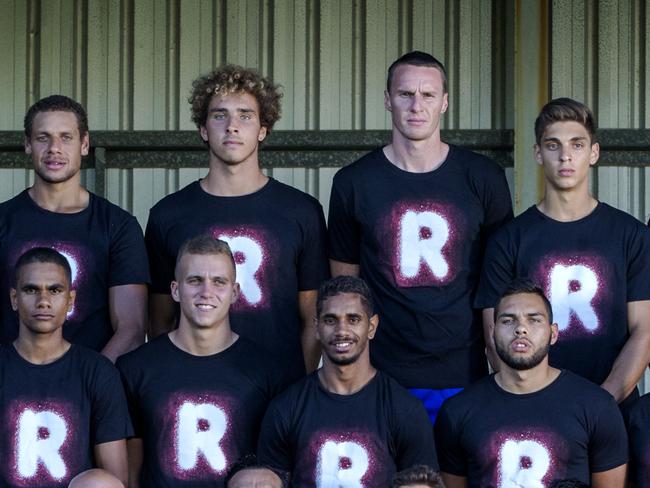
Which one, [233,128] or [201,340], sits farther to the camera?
[233,128]

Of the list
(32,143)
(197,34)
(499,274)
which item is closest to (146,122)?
(197,34)

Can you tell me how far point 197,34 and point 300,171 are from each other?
→ 3.49ft

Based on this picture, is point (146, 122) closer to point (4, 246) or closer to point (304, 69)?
point (304, 69)

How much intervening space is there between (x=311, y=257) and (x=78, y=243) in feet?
3.28

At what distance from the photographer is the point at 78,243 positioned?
20.0 feet

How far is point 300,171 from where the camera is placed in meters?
9.01

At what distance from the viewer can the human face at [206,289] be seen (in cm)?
582

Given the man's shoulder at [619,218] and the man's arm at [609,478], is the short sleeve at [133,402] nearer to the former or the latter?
the man's arm at [609,478]

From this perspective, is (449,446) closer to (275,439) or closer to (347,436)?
(347,436)

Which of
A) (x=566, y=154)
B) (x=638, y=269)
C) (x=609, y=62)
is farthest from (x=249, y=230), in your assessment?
(x=609, y=62)

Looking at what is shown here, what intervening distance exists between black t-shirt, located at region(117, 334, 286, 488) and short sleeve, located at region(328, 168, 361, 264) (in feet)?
Result: 2.21

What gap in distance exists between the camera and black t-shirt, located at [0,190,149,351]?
6098mm

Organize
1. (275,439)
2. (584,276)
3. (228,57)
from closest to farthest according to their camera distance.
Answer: (275,439), (584,276), (228,57)

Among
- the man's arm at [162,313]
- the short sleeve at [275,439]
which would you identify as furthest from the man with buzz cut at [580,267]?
the man's arm at [162,313]
